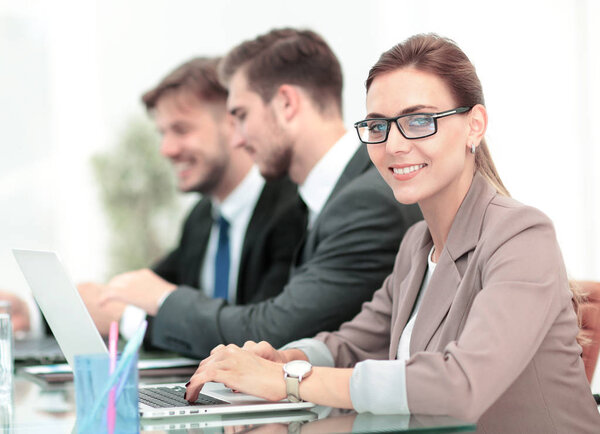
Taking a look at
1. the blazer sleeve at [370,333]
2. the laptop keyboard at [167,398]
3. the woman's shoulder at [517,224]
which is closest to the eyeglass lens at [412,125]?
the woman's shoulder at [517,224]

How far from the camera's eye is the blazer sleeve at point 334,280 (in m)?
2.20

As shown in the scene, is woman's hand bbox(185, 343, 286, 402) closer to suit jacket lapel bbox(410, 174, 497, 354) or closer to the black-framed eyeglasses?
suit jacket lapel bbox(410, 174, 497, 354)

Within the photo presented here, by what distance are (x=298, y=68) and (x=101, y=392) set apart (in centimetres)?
180

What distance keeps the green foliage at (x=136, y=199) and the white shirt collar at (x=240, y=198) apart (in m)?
2.98

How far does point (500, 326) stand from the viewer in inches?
52.5

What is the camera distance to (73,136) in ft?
22.5

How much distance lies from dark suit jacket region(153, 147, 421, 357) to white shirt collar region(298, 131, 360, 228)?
331 mm

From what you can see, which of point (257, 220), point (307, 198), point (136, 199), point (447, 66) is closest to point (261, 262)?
point (257, 220)

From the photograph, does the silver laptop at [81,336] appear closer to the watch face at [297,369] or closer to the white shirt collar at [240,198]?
the watch face at [297,369]

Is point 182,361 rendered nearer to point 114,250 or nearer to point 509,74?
point 509,74

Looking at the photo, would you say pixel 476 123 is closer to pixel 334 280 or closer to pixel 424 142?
pixel 424 142

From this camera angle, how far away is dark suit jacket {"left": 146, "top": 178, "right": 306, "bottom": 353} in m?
2.38

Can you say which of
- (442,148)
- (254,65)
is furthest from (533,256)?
(254,65)

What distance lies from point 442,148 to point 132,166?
5132mm
